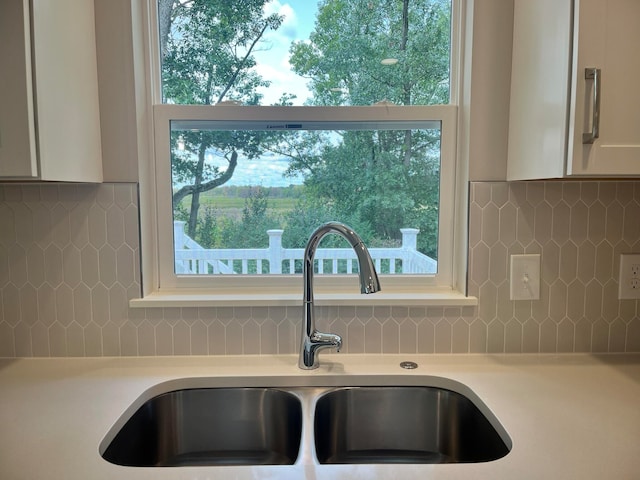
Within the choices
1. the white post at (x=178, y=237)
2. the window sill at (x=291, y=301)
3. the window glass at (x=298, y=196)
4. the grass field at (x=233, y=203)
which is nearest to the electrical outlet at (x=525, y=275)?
the window sill at (x=291, y=301)

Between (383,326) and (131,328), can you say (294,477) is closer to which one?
(383,326)

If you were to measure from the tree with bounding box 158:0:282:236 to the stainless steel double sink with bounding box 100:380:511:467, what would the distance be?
2.58 ft

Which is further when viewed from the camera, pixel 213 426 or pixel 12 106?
pixel 213 426

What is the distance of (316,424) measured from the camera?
1.13 meters

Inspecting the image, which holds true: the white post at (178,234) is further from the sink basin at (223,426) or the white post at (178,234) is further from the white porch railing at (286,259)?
the sink basin at (223,426)

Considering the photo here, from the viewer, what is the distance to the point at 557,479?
75cm

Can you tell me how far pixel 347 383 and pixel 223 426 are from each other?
361 mm

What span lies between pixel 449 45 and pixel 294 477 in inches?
50.6

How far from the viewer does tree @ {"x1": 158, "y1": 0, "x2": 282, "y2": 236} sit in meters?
1.35

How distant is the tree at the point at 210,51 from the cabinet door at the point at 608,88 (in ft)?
2.84

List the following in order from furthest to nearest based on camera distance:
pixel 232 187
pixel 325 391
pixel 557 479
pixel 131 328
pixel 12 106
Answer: pixel 232 187 < pixel 131 328 < pixel 325 391 < pixel 12 106 < pixel 557 479

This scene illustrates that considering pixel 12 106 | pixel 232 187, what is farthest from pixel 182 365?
pixel 12 106

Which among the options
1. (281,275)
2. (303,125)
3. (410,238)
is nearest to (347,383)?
(281,275)

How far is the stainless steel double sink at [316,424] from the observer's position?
1146 mm
